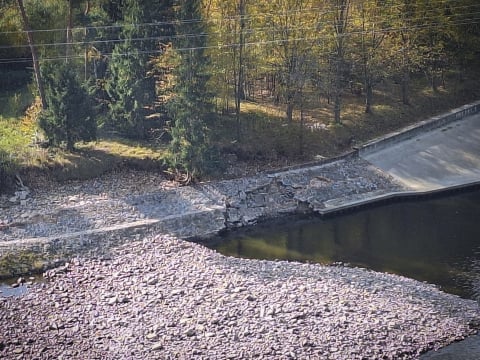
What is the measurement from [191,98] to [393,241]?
12142mm

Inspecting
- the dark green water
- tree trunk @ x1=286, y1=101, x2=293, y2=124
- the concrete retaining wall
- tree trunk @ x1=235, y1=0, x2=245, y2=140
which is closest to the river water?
the dark green water

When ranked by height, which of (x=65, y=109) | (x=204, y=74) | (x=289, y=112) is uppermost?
(x=204, y=74)

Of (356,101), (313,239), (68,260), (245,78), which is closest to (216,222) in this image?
(313,239)

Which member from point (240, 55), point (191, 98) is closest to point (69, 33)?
point (191, 98)

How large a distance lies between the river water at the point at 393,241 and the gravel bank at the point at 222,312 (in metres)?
1.49

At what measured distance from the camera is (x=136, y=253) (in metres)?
31.3

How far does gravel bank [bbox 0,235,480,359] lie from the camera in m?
24.6

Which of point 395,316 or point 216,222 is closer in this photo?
point 395,316

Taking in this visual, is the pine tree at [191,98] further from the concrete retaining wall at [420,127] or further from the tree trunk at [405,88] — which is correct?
the tree trunk at [405,88]

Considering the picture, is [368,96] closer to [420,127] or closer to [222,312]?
[420,127]

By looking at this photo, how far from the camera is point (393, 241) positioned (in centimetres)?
3397

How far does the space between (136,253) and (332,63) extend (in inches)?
712

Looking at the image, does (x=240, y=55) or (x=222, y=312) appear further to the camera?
(x=240, y=55)

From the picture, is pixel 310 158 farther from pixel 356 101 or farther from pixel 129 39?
pixel 129 39
